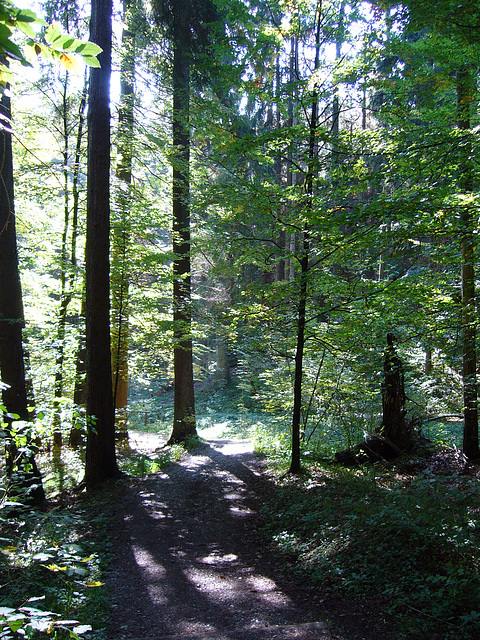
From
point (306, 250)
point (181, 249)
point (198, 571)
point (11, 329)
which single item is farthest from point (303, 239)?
point (181, 249)

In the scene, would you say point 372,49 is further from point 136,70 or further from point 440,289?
point 136,70

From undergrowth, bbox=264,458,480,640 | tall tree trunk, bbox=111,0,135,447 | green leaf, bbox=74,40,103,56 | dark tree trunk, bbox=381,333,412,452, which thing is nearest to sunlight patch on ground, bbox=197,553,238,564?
undergrowth, bbox=264,458,480,640

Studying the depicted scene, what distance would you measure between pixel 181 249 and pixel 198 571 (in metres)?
8.17

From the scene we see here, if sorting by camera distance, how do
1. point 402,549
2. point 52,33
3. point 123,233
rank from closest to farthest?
point 52,33
point 402,549
point 123,233

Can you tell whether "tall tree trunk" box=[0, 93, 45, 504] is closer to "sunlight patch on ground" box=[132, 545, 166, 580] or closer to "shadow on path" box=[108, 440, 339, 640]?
"shadow on path" box=[108, 440, 339, 640]

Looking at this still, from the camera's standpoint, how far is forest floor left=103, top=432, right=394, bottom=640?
320cm

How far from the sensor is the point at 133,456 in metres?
9.76

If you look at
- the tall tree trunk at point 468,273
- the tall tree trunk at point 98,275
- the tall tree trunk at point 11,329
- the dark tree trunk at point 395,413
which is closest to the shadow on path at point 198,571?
the tall tree trunk at point 98,275

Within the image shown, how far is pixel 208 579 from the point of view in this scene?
420 cm

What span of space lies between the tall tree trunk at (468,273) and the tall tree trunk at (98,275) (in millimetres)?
5813

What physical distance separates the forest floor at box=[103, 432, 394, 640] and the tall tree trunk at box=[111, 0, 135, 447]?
3.28m

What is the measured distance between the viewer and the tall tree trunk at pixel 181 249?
9.46 meters

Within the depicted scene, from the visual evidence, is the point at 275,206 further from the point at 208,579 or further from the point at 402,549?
the point at 208,579

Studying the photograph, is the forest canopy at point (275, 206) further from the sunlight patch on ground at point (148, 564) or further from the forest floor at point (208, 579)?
the sunlight patch on ground at point (148, 564)
